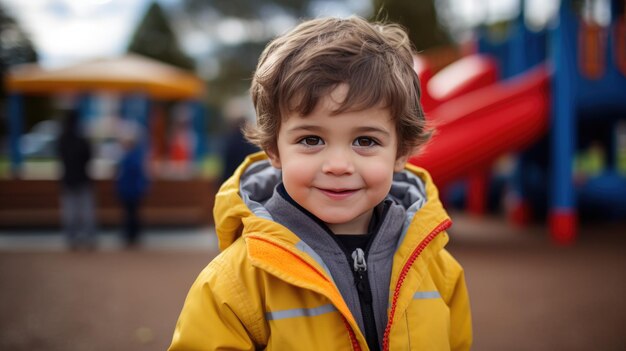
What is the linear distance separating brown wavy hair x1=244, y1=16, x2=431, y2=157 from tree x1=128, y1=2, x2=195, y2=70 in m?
25.6

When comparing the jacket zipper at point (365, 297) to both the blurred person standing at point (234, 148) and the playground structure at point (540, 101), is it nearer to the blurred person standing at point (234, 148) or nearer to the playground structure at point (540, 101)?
the blurred person standing at point (234, 148)

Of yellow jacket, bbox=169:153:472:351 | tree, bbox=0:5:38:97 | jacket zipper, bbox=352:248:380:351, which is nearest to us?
yellow jacket, bbox=169:153:472:351

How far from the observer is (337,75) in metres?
1.53

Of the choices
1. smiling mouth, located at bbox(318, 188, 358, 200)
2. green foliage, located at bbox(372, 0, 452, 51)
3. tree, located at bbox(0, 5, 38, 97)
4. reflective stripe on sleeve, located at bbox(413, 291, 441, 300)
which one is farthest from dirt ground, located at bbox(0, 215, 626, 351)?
tree, located at bbox(0, 5, 38, 97)

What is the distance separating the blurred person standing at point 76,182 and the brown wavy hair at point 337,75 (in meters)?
6.73

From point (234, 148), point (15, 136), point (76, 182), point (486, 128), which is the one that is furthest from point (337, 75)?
point (15, 136)

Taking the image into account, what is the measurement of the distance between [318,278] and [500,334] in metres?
2.92

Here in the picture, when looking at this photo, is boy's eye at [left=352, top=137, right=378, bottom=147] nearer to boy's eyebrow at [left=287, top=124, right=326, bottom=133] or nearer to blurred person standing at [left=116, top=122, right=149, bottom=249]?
boy's eyebrow at [left=287, top=124, right=326, bottom=133]

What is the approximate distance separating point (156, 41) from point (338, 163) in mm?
26221

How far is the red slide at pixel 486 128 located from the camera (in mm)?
6648

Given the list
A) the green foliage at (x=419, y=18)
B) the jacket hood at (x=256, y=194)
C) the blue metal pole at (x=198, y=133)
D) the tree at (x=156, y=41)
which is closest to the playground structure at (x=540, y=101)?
the jacket hood at (x=256, y=194)

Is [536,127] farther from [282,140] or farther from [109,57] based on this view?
[109,57]

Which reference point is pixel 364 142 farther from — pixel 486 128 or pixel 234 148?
pixel 486 128

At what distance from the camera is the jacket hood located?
1641 millimetres
